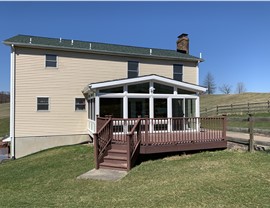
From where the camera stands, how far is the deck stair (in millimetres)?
8738

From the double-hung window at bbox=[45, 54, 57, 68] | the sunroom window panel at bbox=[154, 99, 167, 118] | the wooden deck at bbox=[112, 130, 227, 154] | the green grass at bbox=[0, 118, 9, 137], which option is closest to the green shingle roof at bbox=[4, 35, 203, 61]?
the double-hung window at bbox=[45, 54, 57, 68]

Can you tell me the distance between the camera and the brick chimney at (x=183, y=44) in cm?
2130

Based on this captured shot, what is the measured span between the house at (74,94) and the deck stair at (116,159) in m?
3.86

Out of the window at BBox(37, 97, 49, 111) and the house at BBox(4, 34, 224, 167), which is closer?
the house at BBox(4, 34, 224, 167)

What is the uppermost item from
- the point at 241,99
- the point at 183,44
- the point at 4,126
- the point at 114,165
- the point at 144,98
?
the point at 183,44

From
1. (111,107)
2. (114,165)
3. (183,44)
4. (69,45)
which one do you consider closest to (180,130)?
(114,165)

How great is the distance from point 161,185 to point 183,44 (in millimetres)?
16921

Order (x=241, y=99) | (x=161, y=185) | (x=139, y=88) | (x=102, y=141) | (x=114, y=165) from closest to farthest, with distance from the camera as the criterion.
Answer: (x=161, y=185) < (x=114, y=165) < (x=102, y=141) < (x=139, y=88) < (x=241, y=99)

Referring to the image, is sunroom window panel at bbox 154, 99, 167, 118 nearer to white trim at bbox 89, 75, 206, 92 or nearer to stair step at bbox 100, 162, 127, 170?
white trim at bbox 89, 75, 206, 92

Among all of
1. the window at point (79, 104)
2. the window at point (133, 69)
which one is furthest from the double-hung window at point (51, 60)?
→ the window at point (133, 69)

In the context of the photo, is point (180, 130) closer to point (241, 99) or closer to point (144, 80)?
point (144, 80)

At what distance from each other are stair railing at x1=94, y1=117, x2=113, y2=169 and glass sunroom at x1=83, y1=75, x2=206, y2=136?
3.10 meters

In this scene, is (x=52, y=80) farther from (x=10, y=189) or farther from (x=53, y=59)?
(x=10, y=189)

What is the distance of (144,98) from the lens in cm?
1408
